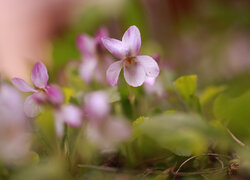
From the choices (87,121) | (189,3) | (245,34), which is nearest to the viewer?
(87,121)

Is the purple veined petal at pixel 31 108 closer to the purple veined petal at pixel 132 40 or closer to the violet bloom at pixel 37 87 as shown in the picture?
the violet bloom at pixel 37 87

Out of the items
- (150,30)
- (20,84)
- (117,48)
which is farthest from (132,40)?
(150,30)

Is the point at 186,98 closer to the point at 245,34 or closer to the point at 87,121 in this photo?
the point at 87,121

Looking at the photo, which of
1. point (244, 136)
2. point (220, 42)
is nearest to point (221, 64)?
point (220, 42)

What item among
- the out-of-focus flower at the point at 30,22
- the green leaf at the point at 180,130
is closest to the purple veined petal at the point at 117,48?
the green leaf at the point at 180,130

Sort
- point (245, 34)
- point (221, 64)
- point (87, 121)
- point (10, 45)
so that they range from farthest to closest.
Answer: point (10, 45), point (245, 34), point (221, 64), point (87, 121)

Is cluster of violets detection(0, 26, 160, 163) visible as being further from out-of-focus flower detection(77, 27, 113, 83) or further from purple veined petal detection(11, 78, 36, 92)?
out-of-focus flower detection(77, 27, 113, 83)

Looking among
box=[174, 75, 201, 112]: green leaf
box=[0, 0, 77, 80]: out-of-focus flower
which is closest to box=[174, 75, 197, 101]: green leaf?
box=[174, 75, 201, 112]: green leaf
